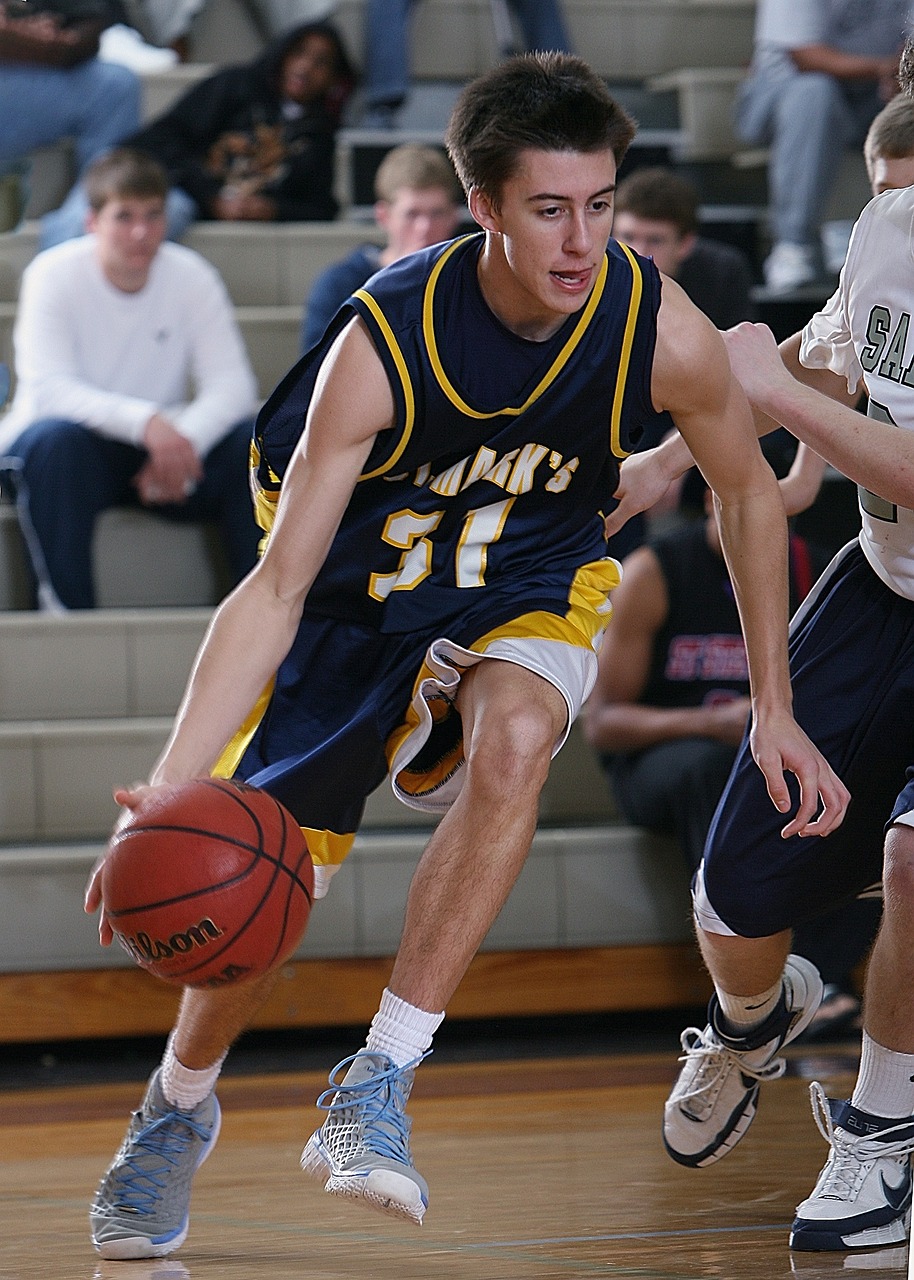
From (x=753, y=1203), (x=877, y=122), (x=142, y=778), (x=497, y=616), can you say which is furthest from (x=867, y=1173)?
(x=142, y=778)

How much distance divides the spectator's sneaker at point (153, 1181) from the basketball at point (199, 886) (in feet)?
1.73

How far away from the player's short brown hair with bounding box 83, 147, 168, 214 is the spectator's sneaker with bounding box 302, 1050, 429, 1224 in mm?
3403

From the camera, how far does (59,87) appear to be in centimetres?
606

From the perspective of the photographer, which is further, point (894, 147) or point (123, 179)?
point (123, 179)

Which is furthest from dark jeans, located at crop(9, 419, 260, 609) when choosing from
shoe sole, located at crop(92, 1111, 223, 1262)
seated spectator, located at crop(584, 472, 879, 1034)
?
shoe sole, located at crop(92, 1111, 223, 1262)

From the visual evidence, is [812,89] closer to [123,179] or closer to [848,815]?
[123,179]

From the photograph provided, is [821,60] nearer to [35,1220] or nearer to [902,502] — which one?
[902,502]

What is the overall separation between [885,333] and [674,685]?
2193mm

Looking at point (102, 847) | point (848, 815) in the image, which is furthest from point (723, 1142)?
point (102, 847)

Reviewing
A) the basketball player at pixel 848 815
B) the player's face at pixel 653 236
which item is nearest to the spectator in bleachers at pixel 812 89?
the player's face at pixel 653 236

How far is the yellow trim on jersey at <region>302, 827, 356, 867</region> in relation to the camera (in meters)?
2.67

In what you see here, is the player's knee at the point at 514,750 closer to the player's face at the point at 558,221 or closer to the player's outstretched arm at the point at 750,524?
the player's outstretched arm at the point at 750,524

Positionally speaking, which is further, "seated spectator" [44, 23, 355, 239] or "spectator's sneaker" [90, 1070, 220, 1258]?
"seated spectator" [44, 23, 355, 239]

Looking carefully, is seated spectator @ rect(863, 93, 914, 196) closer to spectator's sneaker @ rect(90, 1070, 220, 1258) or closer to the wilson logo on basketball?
the wilson logo on basketball
